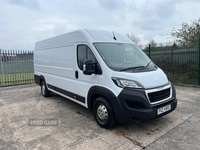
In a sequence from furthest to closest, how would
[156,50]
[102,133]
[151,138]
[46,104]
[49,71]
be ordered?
[156,50] → [49,71] → [46,104] → [102,133] → [151,138]

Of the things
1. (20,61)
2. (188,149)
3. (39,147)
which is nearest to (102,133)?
(39,147)

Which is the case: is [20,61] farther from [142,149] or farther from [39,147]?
[142,149]

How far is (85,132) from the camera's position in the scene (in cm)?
331

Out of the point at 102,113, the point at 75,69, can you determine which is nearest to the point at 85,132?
the point at 102,113

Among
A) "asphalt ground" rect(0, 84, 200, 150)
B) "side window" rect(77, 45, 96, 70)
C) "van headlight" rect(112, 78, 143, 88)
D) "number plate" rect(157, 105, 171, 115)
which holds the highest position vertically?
"side window" rect(77, 45, 96, 70)

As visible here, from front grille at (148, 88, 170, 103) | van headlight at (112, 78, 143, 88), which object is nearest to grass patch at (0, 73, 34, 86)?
van headlight at (112, 78, 143, 88)

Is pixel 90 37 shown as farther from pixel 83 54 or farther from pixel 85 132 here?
pixel 85 132

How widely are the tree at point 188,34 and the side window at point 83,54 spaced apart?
824 centimetres

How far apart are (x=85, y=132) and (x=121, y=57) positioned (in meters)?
1.86

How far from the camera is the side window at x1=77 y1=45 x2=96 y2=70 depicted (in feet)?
12.1

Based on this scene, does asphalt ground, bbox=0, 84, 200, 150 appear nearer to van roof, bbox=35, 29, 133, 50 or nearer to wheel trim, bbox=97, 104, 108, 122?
wheel trim, bbox=97, 104, 108, 122

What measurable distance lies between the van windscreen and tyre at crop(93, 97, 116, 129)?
2.58 feet

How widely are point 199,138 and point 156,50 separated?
711 centimetres

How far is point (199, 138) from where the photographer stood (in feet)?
9.83
